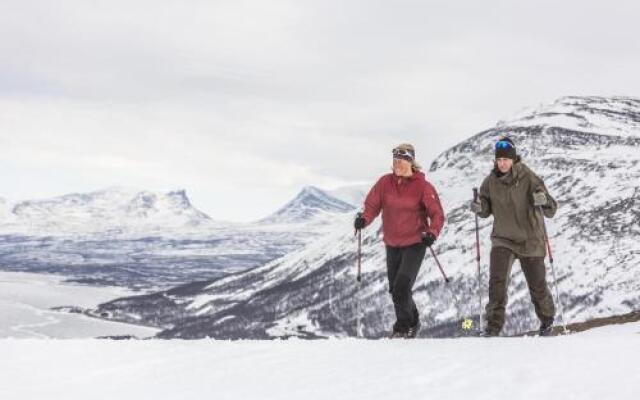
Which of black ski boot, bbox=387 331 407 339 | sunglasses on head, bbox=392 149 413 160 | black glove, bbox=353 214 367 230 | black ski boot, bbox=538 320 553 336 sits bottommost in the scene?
black ski boot, bbox=387 331 407 339

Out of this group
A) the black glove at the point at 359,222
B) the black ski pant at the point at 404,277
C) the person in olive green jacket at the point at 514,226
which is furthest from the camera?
the black glove at the point at 359,222

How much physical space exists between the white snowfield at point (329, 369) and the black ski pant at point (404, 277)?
1199 mm

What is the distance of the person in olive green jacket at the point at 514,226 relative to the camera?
1274 centimetres

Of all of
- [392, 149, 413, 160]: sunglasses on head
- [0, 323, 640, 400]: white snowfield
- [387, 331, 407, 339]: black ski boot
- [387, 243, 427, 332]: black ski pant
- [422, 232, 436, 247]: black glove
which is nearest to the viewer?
[0, 323, 640, 400]: white snowfield

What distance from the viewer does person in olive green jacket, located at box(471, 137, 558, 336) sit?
12.7 m

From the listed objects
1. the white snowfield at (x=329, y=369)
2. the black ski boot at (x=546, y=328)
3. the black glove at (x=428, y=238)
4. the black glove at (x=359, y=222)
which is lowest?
the white snowfield at (x=329, y=369)

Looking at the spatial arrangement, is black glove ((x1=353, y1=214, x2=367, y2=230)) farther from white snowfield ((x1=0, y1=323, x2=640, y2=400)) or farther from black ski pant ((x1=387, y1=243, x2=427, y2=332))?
white snowfield ((x1=0, y1=323, x2=640, y2=400))

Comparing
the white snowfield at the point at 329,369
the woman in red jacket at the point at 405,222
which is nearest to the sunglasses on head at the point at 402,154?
the woman in red jacket at the point at 405,222

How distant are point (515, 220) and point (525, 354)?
3.86 meters

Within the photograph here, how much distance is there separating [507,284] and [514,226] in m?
→ 1.02

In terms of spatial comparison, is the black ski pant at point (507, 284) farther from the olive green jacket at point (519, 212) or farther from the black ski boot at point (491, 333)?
the olive green jacket at point (519, 212)

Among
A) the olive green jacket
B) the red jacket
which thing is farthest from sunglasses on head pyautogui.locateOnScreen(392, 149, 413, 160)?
the olive green jacket

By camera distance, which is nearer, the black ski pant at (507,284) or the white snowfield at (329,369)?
the white snowfield at (329,369)

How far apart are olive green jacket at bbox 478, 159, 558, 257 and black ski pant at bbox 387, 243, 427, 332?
4.58 ft
